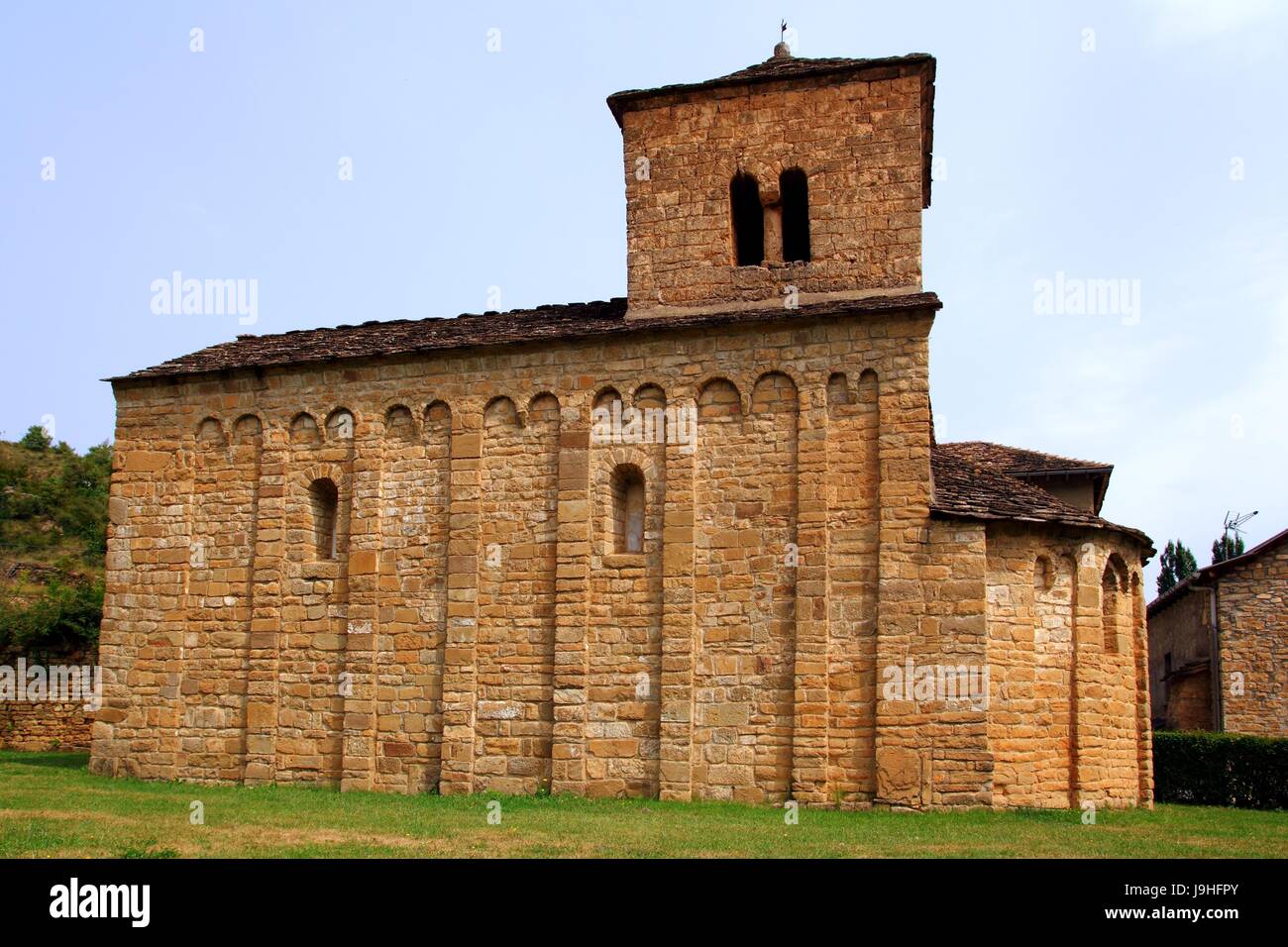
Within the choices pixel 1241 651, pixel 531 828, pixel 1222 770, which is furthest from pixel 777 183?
pixel 1241 651

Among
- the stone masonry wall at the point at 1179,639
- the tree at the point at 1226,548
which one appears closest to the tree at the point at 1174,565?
the tree at the point at 1226,548

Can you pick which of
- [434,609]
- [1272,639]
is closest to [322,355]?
[434,609]

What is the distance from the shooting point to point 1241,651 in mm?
25031

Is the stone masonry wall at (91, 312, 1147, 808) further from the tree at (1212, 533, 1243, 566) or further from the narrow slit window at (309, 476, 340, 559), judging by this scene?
the tree at (1212, 533, 1243, 566)

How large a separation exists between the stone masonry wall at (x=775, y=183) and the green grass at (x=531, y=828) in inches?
299

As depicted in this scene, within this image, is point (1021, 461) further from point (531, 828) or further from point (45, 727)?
point (45, 727)

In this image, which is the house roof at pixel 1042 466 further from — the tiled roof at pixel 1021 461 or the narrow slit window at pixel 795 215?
the narrow slit window at pixel 795 215

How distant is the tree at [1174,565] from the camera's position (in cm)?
4969

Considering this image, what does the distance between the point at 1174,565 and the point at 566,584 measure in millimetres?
40440

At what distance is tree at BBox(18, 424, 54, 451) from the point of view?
47.0 metres

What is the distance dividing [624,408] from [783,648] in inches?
165

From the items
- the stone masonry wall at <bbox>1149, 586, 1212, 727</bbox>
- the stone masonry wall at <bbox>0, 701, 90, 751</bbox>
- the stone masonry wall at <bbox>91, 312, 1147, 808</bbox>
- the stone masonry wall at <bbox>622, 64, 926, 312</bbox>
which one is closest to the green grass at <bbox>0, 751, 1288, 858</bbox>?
the stone masonry wall at <bbox>91, 312, 1147, 808</bbox>

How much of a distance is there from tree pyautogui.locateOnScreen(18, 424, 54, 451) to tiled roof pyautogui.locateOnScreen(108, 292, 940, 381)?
99.1ft

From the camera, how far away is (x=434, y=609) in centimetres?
1800
